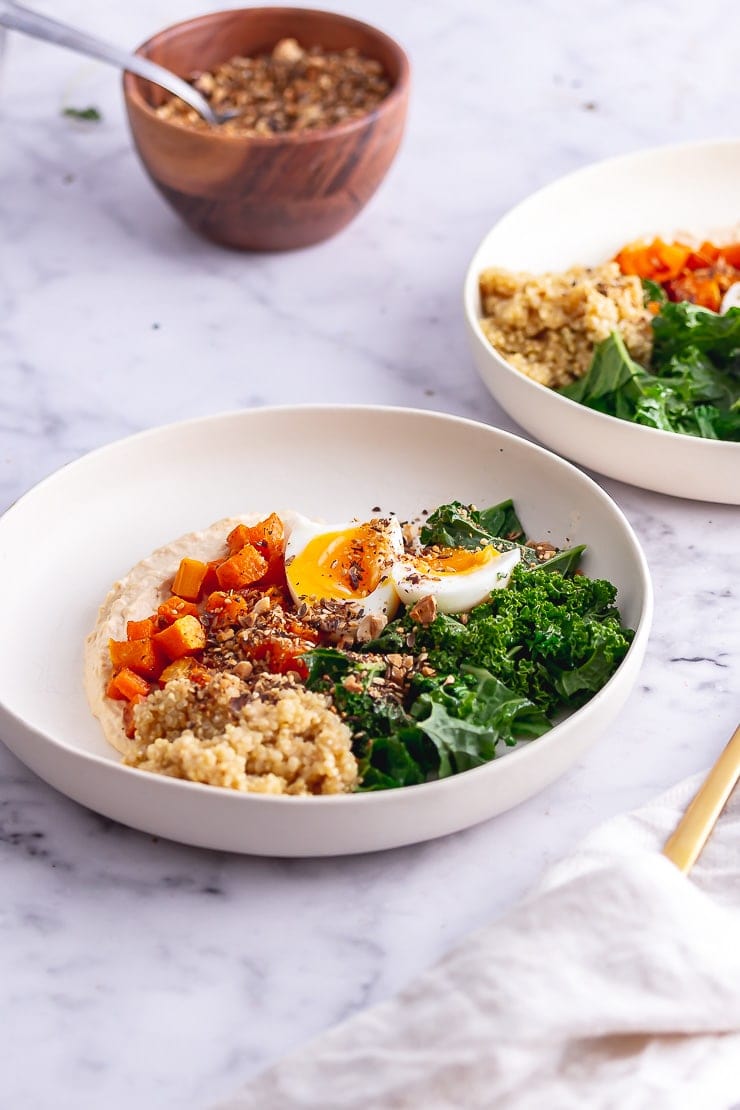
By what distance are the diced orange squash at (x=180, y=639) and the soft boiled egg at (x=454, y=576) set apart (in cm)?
48

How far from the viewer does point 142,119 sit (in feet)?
13.7

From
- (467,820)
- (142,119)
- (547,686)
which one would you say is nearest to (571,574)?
(547,686)

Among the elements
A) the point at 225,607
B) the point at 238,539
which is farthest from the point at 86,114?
the point at 225,607

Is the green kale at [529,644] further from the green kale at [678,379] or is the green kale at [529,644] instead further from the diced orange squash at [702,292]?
the diced orange squash at [702,292]

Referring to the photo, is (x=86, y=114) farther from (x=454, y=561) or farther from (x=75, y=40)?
(x=454, y=561)

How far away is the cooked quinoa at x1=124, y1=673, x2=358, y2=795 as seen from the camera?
7.86 ft

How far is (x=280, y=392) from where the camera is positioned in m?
4.04

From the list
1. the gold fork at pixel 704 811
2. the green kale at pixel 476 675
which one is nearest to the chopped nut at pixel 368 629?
the green kale at pixel 476 675

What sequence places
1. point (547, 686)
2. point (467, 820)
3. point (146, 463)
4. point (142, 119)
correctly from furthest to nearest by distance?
1. point (142, 119)
2. point (146, 463)
3. point (547, 686)
4. point (467, 820)

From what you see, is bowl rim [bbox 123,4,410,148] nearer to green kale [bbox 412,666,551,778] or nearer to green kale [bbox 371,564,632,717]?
green kale [bbox 371,564,632,717]

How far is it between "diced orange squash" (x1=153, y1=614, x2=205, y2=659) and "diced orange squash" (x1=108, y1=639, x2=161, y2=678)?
0.03 m

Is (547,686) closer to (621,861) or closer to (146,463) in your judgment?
(621,861)

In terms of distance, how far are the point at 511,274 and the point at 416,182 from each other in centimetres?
135

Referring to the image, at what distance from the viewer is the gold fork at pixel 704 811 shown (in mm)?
2393
